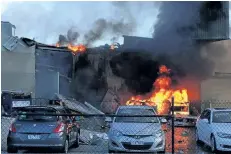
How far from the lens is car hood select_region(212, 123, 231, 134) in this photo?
11.7 m

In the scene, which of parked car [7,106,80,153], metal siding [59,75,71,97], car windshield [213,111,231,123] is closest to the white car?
car windshield [213,111,231,123]

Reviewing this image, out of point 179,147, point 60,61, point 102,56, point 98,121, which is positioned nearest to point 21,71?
point 60,61

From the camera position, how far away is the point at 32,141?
10531 millimetres

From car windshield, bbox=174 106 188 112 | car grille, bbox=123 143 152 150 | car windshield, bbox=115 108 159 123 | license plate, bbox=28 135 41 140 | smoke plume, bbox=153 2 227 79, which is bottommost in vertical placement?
car windshield, bbox=174 106 188 112

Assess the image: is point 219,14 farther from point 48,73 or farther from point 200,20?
point 48,73

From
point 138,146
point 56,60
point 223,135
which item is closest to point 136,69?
point 56,60

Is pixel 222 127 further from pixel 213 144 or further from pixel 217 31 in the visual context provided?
pixel 217 31

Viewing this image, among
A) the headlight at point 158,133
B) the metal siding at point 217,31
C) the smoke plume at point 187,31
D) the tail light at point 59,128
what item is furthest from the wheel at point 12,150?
the metal siding at point 217,31

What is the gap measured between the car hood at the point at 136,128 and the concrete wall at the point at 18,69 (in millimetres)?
13874

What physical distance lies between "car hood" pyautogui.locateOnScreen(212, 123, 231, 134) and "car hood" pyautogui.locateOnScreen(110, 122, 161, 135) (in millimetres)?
1878

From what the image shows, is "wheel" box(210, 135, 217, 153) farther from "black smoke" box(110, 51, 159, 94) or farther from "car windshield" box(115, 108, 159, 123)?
"black smoke" box(110, 51, 159, 94)

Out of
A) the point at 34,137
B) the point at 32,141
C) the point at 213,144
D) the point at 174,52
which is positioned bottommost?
the point at 213,144

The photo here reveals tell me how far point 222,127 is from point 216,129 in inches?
8.2

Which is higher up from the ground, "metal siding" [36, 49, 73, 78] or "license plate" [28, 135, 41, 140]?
"metal siding" [36, 49, 73, 78]
